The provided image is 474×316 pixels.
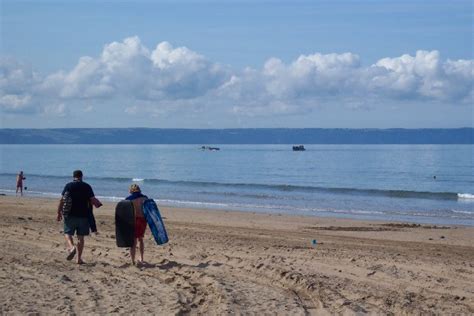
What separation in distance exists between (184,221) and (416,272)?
12.1 metres

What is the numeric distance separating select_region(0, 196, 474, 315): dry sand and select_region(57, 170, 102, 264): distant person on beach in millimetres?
520

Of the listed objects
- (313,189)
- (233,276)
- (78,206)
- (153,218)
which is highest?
(78,206)

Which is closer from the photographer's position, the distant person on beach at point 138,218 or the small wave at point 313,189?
the distant person on beach at point 138,218

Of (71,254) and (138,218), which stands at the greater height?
(138,218)

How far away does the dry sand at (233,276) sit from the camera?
8562 mm

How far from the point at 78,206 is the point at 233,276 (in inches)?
111

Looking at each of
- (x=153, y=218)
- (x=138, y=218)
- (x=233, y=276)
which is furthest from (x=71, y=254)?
(x=233, y=276)

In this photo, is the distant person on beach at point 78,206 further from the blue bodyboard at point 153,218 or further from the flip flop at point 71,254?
the blue bodyboard at point 153,218

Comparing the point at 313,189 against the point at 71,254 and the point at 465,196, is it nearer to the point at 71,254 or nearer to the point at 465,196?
the point at 465,196

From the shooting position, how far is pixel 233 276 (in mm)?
10516

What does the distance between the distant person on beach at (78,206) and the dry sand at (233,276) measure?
52cm

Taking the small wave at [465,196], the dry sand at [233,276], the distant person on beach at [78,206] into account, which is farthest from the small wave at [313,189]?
the distant person on beach at [78,206]

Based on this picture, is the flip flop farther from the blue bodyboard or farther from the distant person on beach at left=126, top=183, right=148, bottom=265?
the blue bodyboard

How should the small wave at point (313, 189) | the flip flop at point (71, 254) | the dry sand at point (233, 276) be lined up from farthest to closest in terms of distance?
the small wave at point (313, 189), the flip flop at point (71, 254), the dry sand at point (233, 276)
